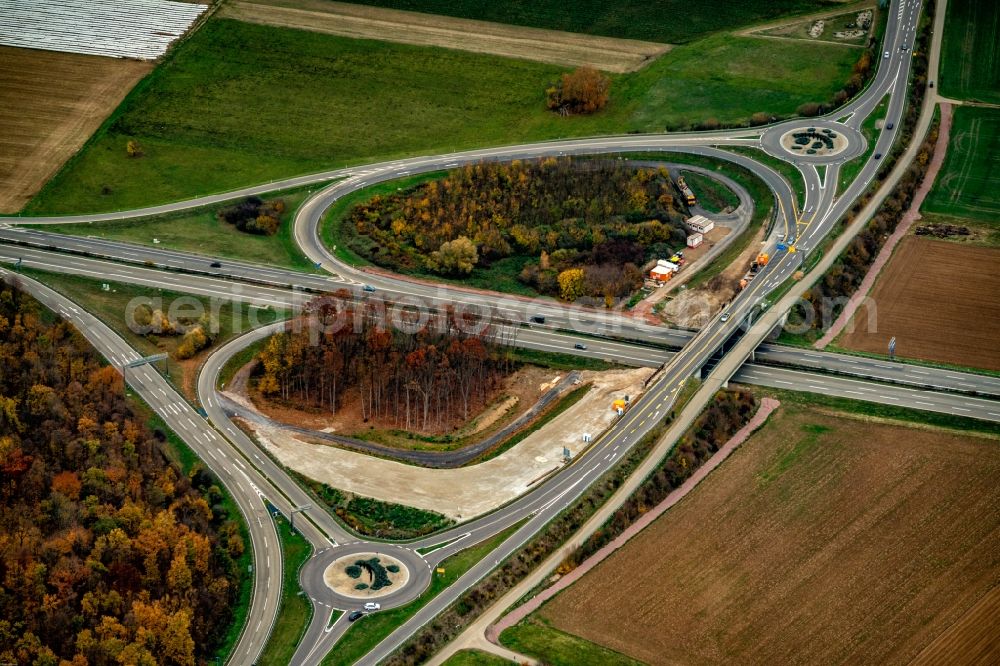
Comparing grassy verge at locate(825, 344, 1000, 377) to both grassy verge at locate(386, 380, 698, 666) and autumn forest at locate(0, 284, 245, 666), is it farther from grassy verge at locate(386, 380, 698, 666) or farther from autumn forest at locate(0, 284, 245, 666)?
autumn forest at locate(0, 284, 245, 666)

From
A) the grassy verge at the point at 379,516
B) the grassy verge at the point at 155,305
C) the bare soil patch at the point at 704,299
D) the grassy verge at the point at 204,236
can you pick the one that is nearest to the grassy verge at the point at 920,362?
the bare soil patch at the point at 704,299

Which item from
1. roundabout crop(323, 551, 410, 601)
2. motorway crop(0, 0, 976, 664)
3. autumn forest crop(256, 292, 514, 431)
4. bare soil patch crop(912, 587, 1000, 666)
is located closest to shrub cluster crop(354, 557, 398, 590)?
roundabout crop(323, 551, 410, 601)

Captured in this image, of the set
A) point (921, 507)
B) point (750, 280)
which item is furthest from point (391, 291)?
point (921, 507)

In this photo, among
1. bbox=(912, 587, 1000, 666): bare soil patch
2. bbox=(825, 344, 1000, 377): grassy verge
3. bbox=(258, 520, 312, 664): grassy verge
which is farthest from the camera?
bbox=(825, 344, 1000, 377): grassy verge

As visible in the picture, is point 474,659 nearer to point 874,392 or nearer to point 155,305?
point 874,392

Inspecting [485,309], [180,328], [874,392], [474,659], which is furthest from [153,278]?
[874,392]

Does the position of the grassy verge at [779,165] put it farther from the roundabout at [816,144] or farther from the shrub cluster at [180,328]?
the shrub cluster at [180,328]
